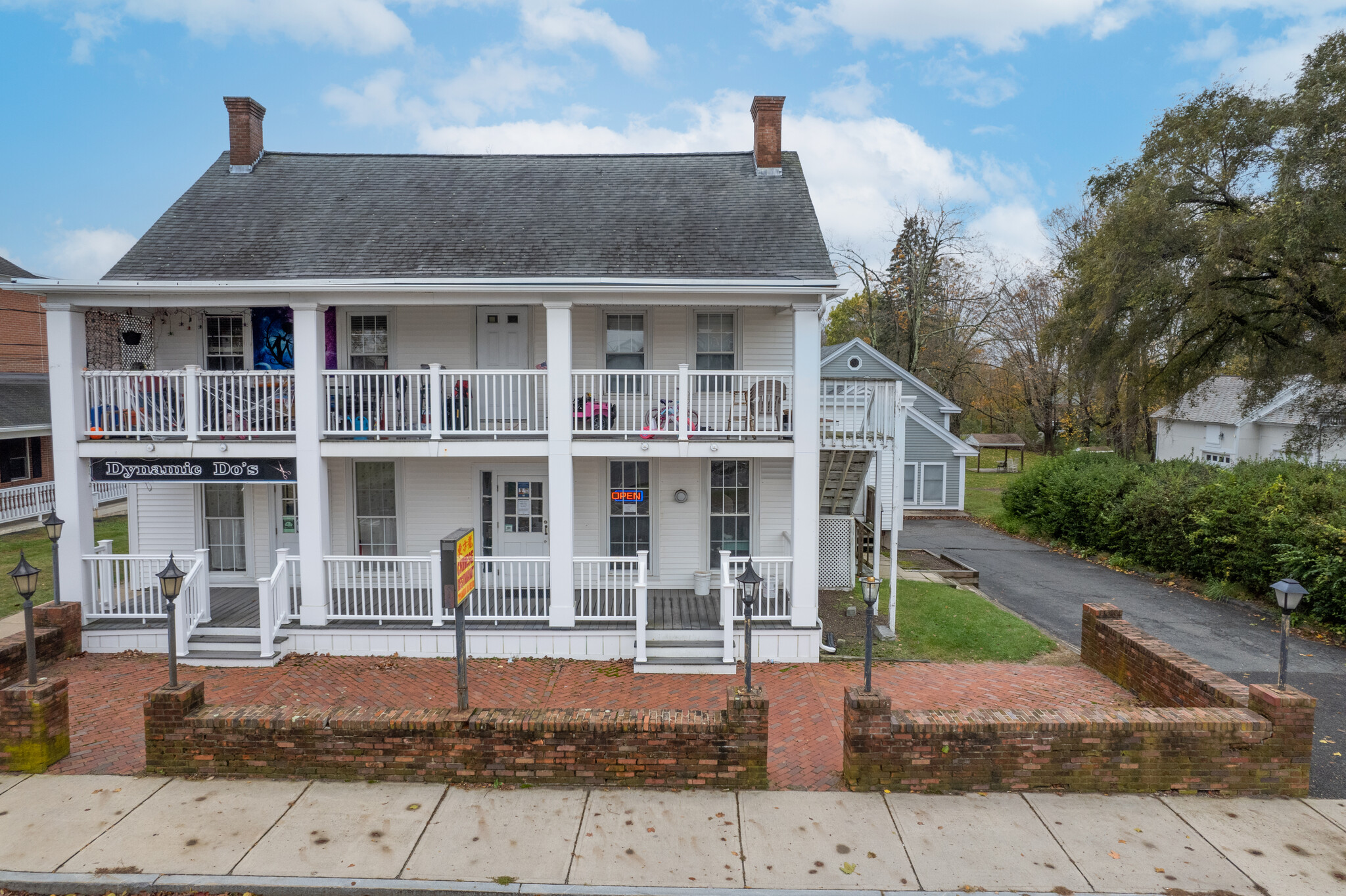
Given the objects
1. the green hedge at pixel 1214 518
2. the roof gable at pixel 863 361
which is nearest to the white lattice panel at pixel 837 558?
the green hedge at pixel 1214 518

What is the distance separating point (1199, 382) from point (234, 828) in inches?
980

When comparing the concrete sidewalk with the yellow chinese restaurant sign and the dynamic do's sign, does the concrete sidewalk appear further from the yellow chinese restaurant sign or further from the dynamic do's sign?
the dynamic do's sign

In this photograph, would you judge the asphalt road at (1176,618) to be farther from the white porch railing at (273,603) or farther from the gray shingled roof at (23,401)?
the gray shingled roof at (23,401)

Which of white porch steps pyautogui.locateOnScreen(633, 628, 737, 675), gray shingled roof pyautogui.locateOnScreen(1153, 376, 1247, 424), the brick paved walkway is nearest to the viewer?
the brick paved walkway

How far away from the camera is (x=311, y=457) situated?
34.2 ft

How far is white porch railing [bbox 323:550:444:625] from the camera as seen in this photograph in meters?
10.4

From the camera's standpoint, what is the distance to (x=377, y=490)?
Result: 12180 mm

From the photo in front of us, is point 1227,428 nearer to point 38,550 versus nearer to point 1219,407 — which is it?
point 1219,407

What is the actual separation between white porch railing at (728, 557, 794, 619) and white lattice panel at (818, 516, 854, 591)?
10.8ft

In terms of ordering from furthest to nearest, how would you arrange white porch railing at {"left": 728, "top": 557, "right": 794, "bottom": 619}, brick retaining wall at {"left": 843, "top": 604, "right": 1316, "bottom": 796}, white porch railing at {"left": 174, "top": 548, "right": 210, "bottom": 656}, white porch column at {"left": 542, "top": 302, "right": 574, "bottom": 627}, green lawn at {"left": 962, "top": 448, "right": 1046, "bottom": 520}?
1. green lawn at {"left": 962, "top": 448, "right": 1046, "bottom": 520}
2. white porch railing at {"left": 728, "top": 557, "right": 794, "bottom": 619}
3. white porch column at {"left": 542, "top": 302, "right": 574, "bottom": 627}
4. white porch railing at {"left": 174, "top": 548, "right": 210, "bottom": 656}
5. brick retaining wall at {"left": 843, "top": 604, "right": 1316, "bottom": 796}

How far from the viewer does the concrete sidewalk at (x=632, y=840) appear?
5.49 metres

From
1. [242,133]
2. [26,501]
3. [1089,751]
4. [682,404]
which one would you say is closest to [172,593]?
[682,404]

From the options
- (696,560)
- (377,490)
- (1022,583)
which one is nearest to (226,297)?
(377,490)

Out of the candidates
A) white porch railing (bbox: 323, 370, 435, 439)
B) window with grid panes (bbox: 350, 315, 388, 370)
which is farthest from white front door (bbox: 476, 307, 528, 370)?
window with grid panes (bbox: 350, 315, 388, 370)
